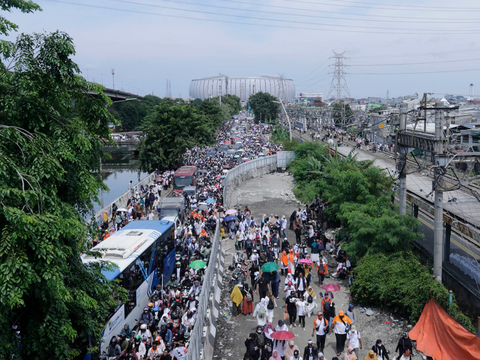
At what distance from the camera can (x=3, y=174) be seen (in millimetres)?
5797

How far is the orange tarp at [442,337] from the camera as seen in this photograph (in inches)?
369

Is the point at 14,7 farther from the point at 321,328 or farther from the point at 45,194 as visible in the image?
the point at 321,328

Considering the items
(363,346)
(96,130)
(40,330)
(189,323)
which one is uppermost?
(96,130)

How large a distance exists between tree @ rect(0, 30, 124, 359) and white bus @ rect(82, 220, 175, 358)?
2.17 m

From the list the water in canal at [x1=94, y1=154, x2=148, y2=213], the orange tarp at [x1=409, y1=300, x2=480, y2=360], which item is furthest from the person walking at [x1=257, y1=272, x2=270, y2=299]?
the water in canal at [x1=94, y1=154, x2=148, y2=213]

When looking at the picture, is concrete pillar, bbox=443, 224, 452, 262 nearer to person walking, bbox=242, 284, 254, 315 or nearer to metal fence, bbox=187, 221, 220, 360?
person walking, bbox=242, 284, 254, 315

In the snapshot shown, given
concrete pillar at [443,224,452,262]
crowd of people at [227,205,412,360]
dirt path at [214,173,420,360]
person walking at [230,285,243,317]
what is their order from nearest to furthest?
crowd of people at [227,205,412,360] → dirt path at [214,173,420,360] → person walking at [230,285,243,317] → concrete pillar at [443,224,452,262]

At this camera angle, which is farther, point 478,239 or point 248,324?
point 248,324

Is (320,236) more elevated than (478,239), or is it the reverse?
(478,239)

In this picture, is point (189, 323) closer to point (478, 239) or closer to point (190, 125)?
point (478, 239)

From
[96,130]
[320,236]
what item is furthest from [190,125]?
[96,130]

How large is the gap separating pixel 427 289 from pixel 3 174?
10.4 m

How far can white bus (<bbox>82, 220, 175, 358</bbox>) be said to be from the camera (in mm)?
10320

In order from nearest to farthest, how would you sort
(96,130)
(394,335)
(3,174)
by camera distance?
(3,174), (96,130), (394,335)
